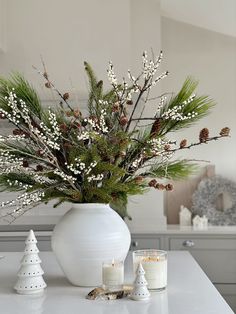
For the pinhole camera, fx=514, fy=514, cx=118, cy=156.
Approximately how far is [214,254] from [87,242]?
2.17m

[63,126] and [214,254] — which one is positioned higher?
[63,126]

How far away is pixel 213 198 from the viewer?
159 inches

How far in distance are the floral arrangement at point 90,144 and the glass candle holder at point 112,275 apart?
0.73 ft

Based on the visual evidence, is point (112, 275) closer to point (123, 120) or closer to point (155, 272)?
point (155, 272)

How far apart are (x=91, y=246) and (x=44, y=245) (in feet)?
6.71

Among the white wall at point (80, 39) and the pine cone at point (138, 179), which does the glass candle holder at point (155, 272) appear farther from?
the white wall at point (80, 39)

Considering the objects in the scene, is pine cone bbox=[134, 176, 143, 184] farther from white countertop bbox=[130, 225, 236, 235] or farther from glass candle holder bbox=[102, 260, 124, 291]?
white countertop bbox=[130, 225, 236, 235]

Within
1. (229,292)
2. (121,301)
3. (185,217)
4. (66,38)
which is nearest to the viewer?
(121,301)

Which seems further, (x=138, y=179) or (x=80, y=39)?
(x=80, y=39)

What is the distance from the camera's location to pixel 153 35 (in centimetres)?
401

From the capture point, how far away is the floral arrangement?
1517 millimetres

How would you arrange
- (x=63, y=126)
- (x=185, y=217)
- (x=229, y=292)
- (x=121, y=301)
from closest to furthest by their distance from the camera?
(x=121, y=301) < (x=63, y=126) < (x=229, y=292) < (x=185, y=217)

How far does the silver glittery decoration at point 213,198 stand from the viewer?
400 cm

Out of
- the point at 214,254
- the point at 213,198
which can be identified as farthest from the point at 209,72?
the point at 214,254
